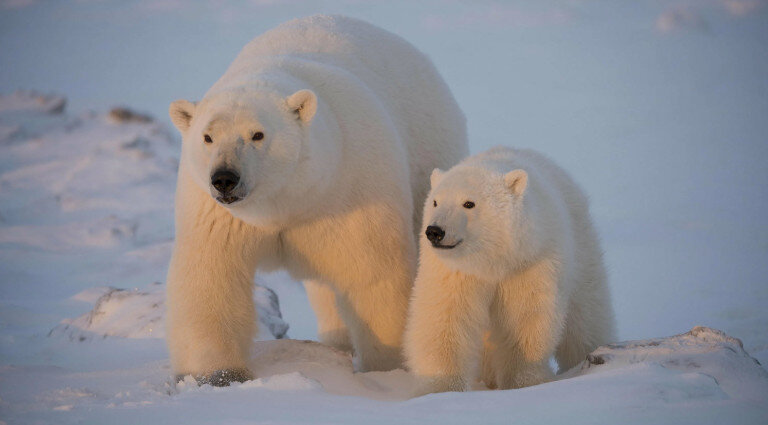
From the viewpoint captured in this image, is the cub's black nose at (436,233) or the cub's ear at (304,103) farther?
the cub's ear at (304,103)

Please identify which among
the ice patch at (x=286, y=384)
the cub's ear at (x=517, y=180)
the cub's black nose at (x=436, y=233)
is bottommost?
the ice patch at (x=286, y=384)

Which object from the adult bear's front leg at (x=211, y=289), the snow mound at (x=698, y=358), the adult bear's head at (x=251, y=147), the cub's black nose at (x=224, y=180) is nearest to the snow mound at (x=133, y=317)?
the adult bear's front leg at (x=211, y=289)

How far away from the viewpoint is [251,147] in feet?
19.6

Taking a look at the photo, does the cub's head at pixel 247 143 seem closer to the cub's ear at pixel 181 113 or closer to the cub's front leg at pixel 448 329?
the cub's ear at pixel 181 113

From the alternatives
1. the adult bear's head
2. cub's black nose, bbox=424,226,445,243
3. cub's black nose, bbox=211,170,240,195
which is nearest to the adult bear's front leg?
the adult bear's head

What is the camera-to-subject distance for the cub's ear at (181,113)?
6449mm

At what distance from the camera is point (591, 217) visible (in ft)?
24.0

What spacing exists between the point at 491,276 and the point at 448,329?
18.2 inches

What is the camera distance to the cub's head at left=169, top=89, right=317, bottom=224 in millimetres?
5828

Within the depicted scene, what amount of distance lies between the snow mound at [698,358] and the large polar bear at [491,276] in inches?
16.5

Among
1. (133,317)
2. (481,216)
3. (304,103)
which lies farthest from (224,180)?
(133,317)

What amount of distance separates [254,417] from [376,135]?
2867mm

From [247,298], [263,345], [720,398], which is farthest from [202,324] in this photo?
[720,398]

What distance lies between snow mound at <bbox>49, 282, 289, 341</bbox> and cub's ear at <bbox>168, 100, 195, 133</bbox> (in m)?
3.48
